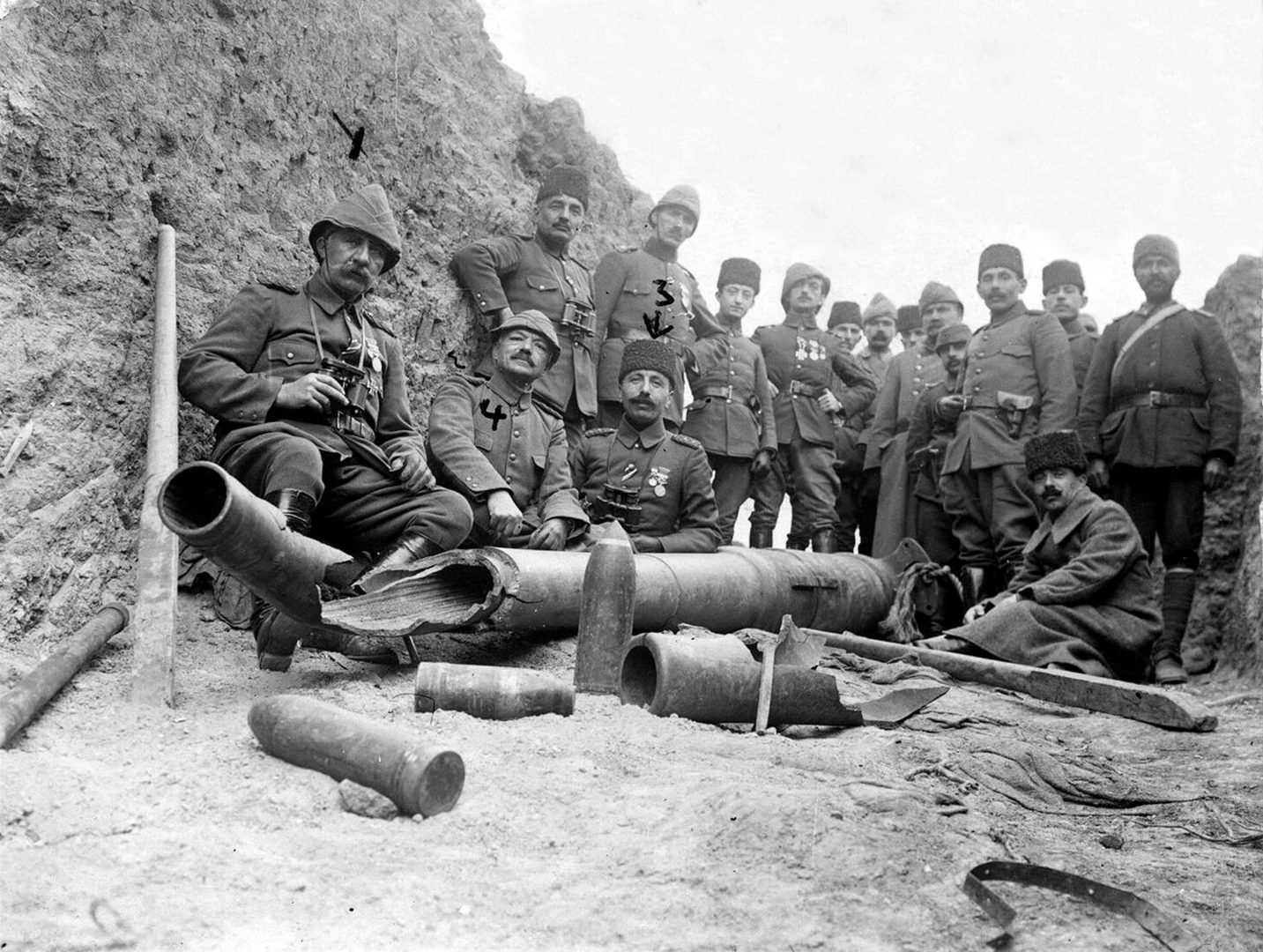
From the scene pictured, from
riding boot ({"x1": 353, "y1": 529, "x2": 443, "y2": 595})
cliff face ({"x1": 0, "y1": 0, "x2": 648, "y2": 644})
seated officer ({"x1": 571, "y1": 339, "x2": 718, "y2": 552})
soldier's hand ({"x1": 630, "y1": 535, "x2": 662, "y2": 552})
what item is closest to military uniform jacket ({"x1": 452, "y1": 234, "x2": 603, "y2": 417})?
cliff face ({"x1": 0, "y1": 0, "x2": 648, "y2": 644})

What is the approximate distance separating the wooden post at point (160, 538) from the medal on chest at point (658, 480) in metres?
2.57

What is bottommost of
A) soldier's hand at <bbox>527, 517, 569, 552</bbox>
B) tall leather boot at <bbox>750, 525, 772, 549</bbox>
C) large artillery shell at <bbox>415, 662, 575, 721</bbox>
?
large artillery shell at <bbox>415, 662, 575, 721</bbox>

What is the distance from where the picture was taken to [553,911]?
1.88m

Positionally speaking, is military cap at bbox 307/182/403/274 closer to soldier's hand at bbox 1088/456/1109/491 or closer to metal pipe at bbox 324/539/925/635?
Result: metal pipe at bbox 324/539/925/635

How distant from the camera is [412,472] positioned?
4.22 metres

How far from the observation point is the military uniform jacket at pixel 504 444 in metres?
4.86

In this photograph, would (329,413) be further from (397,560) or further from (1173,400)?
(1173,400)

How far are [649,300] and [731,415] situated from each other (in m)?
0.97

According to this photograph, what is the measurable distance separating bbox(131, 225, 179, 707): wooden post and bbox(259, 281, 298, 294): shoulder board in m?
0.35

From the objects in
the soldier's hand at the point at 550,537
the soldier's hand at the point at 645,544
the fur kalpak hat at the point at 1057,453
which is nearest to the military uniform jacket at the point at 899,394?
the fur kalpak hat at the point at 1057,453

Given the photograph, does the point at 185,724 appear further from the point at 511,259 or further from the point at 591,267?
the point at 591,267

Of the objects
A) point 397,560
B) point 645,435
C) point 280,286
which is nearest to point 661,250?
point 645,435

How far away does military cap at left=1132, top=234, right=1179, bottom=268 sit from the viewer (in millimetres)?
6676

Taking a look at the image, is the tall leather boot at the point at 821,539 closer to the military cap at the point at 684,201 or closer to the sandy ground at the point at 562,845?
the military cap at the point at 684,201
